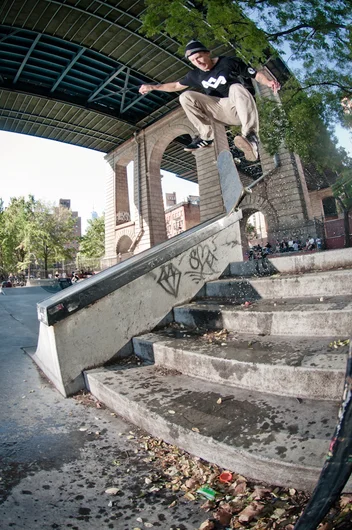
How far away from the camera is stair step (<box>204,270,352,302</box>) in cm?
302

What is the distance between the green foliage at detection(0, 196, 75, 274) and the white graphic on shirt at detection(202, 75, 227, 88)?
3288cm

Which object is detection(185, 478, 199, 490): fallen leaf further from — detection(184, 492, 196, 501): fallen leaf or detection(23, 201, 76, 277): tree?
detection(23, 201, 76, 277): tree

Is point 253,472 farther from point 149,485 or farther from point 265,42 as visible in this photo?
point 265,42

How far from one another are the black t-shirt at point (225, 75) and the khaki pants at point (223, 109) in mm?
99

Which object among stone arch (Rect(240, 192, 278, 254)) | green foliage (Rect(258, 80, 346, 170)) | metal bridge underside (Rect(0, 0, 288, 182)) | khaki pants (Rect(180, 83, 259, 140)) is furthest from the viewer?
stone arch (Rect(240, 192, 278, 254))

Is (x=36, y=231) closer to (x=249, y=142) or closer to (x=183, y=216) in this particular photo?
(x=183, y=216)

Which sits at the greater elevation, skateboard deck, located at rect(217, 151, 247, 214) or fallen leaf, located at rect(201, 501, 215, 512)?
skateboard deck, located at rect(217, 151, 247, 214)

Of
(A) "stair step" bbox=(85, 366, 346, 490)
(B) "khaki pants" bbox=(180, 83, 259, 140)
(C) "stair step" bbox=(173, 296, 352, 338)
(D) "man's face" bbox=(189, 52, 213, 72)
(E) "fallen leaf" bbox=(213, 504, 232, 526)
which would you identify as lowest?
(E) "fallen leaf" bbox=(213, 504, 232, 526)

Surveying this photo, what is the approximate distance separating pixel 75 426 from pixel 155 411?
2.53 feet

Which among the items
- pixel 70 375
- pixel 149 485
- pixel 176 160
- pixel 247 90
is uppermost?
pixel 176 160

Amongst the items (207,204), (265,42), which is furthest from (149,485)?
(207,204)

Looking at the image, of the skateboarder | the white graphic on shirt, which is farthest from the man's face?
the white graphic on shirt

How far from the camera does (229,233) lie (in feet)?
15.8

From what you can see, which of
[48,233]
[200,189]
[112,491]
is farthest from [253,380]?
[48,233]
